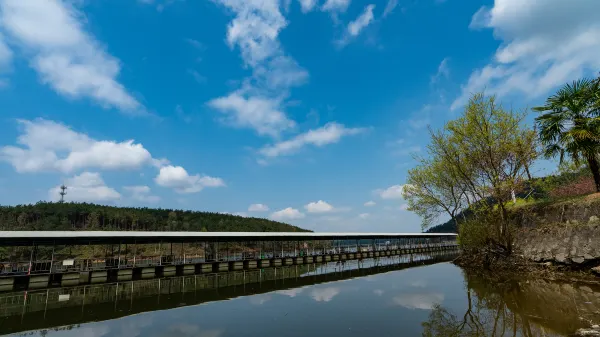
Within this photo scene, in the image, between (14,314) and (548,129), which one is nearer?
(14,314)

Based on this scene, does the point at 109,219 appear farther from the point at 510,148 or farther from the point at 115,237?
the point at 510,148

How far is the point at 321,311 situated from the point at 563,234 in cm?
1636

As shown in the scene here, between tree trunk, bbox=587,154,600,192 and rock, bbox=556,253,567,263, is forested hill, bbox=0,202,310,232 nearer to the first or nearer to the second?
rock, bbox=556,253,567,263

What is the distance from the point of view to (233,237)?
3456cm

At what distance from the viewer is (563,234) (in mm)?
19125

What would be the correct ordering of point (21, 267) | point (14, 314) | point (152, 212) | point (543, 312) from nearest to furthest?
point (543, 312)
point (14, 314)
point (21, 267)
point (152, 212)

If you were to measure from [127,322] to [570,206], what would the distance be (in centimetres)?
2590

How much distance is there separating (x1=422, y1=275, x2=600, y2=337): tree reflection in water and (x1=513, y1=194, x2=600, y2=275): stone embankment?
263 centimetres

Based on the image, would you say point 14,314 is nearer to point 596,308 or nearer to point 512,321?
point 512,321

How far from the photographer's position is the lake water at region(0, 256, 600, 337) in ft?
34.6

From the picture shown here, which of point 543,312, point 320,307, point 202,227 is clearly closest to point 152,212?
point 202,227

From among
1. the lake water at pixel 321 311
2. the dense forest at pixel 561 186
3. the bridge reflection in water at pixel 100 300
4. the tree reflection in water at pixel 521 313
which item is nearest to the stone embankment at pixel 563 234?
the dense forest at pixel 561 186

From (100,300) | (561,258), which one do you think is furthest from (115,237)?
(561,258)

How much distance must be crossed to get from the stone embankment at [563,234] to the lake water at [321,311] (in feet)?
8.97
